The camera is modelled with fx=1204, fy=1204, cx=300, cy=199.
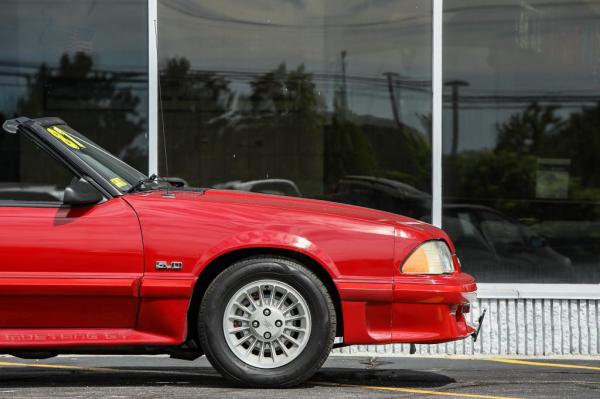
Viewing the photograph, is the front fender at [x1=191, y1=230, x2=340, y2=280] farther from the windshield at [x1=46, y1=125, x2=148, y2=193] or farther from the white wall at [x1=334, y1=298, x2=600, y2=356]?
the white wall at [x1=334, y1=298, x2=600, y2=356]

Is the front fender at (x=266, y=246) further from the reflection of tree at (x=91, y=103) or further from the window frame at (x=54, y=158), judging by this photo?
the reflection of tree at (x=91, y=103)

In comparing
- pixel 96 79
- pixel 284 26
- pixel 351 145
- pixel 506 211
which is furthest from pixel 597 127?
pixel 96 79

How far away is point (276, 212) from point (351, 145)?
11.4ft

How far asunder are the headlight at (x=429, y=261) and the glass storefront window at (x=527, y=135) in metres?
3.24

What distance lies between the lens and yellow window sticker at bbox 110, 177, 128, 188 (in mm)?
6520

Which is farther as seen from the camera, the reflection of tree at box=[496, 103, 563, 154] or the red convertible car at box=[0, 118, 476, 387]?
the reflection of tree at box=[496, 103, 563, 154]

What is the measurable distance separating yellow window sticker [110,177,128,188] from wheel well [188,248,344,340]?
67 cm

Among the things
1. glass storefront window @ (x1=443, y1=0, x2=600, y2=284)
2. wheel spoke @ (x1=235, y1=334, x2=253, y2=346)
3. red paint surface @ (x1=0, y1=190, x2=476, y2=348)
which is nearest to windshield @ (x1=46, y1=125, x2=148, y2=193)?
red paint surface @ (x1=0, y1=190, x2=476, y2=348)

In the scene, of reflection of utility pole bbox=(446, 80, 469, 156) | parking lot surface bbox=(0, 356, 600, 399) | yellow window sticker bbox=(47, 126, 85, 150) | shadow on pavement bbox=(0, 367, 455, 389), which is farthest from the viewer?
reflection of utility pole bbox=(446, 80, 469, 156)

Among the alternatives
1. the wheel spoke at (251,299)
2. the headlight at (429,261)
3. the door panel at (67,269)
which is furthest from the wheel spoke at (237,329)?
the headlight at (429,261)

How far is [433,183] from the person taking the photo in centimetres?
973

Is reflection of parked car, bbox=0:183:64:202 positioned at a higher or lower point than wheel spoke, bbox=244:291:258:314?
higher

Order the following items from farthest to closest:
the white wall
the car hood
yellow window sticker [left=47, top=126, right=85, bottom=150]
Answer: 1. the white wall
2. yellow window sticker [left=47, top=126, right=85, bottom=150]
3. the car hood

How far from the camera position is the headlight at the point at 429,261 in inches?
250
